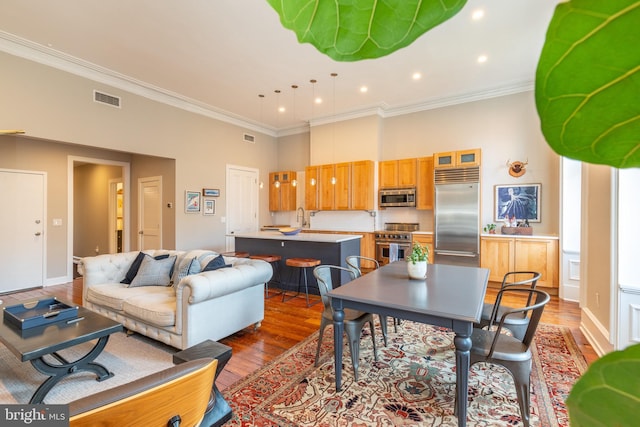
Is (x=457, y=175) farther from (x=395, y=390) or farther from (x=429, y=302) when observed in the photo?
(x=395, y=390)

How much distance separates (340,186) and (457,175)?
7.47 feet

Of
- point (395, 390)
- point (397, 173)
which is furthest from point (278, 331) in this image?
point (397, 173)

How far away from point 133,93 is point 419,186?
5.21 meters

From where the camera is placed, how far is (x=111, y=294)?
10.6 ft

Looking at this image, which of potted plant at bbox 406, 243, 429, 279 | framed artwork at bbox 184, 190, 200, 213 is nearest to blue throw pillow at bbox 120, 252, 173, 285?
framed artwork at bbox 184, 190, 200, 213

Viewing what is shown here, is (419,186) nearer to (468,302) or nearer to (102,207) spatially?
(468,302)

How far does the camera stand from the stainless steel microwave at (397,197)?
19.1 feet

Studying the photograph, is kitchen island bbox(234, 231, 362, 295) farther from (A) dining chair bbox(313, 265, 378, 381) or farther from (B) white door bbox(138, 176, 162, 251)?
(B) white door bbox(138, 176, 162, 251)

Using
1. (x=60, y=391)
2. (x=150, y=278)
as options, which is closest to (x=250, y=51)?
(x=150, y=278)

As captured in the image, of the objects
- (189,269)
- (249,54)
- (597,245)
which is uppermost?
(249,54)

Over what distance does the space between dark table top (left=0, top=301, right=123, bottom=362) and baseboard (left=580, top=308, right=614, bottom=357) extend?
157 inches

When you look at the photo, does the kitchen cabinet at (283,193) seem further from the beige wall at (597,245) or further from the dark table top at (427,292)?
the beige wall at (597,245)

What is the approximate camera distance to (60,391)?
7.36 feet

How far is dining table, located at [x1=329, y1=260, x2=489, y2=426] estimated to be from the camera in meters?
1.71
